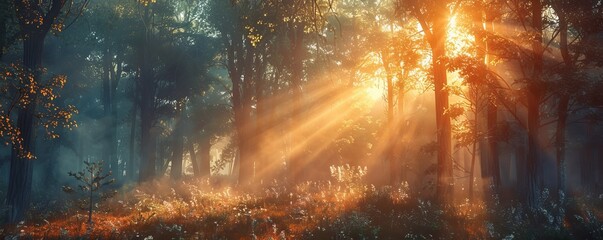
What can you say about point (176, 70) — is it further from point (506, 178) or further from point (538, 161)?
point (506, 178)

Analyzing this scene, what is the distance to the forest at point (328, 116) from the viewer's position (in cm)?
1016

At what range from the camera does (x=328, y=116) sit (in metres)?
31.3

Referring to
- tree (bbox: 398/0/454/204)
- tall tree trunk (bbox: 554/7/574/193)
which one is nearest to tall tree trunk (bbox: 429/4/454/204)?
tree (bbox: 398/0/454/204)

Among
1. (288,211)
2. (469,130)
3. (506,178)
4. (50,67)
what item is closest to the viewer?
(288,211)

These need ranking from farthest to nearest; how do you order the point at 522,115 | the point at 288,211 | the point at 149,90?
the point at 149,90 < the point at 522,115 < the point at 288,211

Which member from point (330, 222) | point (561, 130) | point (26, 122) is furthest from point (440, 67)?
point (26, 122)

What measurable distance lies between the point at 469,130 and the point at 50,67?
31.3 metres

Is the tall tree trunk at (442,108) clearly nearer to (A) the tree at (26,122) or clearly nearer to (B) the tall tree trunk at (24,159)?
(A) the tree at (26,122)

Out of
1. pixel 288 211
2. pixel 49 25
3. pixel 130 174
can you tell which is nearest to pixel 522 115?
pixel 288 211

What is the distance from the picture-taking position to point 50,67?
3400 cm

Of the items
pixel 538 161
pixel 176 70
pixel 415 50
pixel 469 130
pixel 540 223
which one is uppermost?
pixel 176 70

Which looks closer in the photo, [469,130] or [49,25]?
[49,25]

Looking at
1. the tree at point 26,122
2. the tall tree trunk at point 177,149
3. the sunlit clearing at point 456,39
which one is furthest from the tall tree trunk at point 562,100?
the tall tree trunk at point 177,149

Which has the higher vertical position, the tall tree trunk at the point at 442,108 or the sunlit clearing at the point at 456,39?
the sunlit clearing at the point at 456,39
